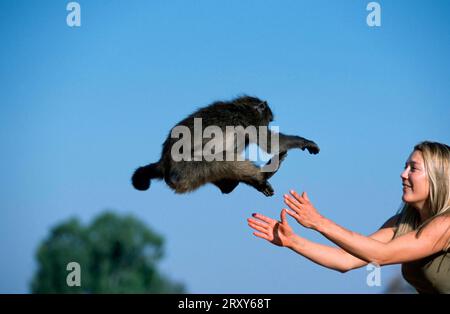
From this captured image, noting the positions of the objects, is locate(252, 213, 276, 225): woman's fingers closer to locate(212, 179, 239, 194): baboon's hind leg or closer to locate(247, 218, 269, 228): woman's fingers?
locate(247, 218, 269, 228): woman's fingers

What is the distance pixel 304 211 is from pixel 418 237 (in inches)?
38.7

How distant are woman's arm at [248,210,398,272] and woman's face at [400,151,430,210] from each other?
1.79 ft

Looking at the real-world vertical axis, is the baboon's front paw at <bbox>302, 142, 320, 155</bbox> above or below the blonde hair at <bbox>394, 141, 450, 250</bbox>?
above

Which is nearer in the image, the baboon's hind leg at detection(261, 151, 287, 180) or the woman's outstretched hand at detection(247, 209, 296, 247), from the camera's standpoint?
the woman's outstretched hand at detection(247, 209, 296, 247)

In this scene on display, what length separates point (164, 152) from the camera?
23.0 feet

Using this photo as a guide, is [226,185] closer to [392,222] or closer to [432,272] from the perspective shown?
[392,222]

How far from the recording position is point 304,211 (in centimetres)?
492

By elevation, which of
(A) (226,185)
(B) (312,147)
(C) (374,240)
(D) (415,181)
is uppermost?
(B) (312,147)

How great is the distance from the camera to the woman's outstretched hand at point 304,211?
491 cm

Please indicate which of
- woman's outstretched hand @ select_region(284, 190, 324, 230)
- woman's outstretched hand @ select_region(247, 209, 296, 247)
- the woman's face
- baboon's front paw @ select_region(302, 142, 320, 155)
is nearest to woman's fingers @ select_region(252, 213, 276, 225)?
woman's outstretched hand @ select_region(247, 209, 296, 247)

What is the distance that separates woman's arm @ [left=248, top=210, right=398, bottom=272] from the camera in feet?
17.5

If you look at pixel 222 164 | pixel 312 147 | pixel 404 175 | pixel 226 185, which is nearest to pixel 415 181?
pixel 404 175

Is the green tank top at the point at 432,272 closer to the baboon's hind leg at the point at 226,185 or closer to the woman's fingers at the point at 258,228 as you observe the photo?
the woman's fingers at the point at 258,228
